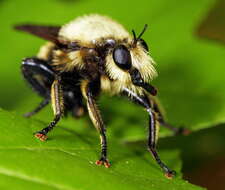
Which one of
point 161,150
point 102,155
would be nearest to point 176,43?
point 161,150

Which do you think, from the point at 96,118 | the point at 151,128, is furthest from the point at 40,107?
the point at 151,128

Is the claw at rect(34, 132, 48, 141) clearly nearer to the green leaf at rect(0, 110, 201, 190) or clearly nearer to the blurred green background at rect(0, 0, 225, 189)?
the green leaf at rect(0, 110, 201, 190)

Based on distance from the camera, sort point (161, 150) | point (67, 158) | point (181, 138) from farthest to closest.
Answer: point (181, 138), point (161, 150), point (67, 158)

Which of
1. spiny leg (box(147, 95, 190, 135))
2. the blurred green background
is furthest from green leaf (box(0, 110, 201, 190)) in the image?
spiny leg (box(147, 95, 190, 135))

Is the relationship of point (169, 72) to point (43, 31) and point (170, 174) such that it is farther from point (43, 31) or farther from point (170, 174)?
point (170, 174)

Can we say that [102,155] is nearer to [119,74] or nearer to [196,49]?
[119,74]

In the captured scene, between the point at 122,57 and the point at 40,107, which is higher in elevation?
the point at 122,57
